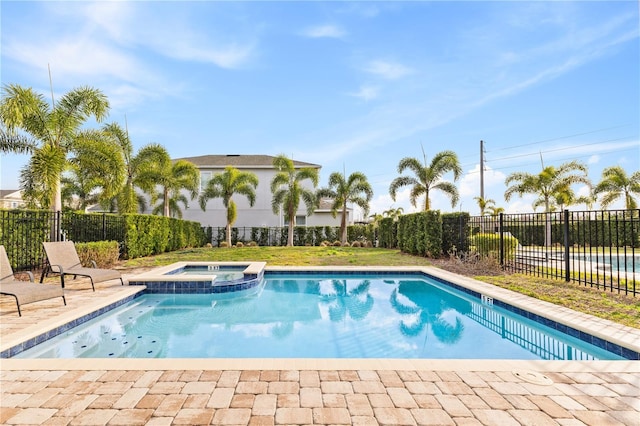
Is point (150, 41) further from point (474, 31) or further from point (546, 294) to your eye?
point (546, 294)

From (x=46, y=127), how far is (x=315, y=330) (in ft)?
42.1

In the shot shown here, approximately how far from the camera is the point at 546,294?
748 centimetres

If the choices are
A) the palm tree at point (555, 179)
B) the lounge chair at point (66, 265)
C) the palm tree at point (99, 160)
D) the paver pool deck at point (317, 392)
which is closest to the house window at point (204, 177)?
the palm tree at point (99, 160)

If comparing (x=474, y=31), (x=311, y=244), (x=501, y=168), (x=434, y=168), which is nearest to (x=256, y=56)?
(x=474, y=31)

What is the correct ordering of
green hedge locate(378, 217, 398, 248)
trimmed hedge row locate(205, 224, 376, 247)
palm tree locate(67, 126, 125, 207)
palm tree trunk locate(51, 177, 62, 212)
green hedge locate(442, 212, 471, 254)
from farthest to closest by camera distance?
trimmed hedge row locate(205, 224, 376, 247) → green hedge locate(378, 217, 398, 248) → green hedge locate(442, 212, 471, 254) → palm tree locate(67, 126, 125, 207) → palm tree trunk locate(51, 177, 62, 212)

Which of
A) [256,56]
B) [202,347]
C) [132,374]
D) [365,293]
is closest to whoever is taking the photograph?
[132,374]

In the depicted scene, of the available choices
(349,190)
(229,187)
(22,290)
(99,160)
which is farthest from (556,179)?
(22,290)

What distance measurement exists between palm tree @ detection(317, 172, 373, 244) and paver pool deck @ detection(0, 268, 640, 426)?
22.5 meters

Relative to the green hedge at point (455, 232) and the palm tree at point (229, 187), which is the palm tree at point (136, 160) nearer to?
the palm tree at point (229, 187)

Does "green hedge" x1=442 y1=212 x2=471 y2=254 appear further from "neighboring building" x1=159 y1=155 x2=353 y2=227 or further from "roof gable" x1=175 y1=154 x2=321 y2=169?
"roof gable" x1=175 y1=154 x2=321 y2=169

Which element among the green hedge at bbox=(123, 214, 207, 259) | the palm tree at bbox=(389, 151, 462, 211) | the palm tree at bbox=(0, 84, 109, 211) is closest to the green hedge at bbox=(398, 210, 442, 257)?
the palm tree at bbox=(389, 151, 462, 211)

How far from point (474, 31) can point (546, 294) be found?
24.9 feet

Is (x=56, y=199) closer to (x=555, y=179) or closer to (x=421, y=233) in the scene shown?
(x=421, y=233)

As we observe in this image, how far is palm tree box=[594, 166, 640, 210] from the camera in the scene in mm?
24467
